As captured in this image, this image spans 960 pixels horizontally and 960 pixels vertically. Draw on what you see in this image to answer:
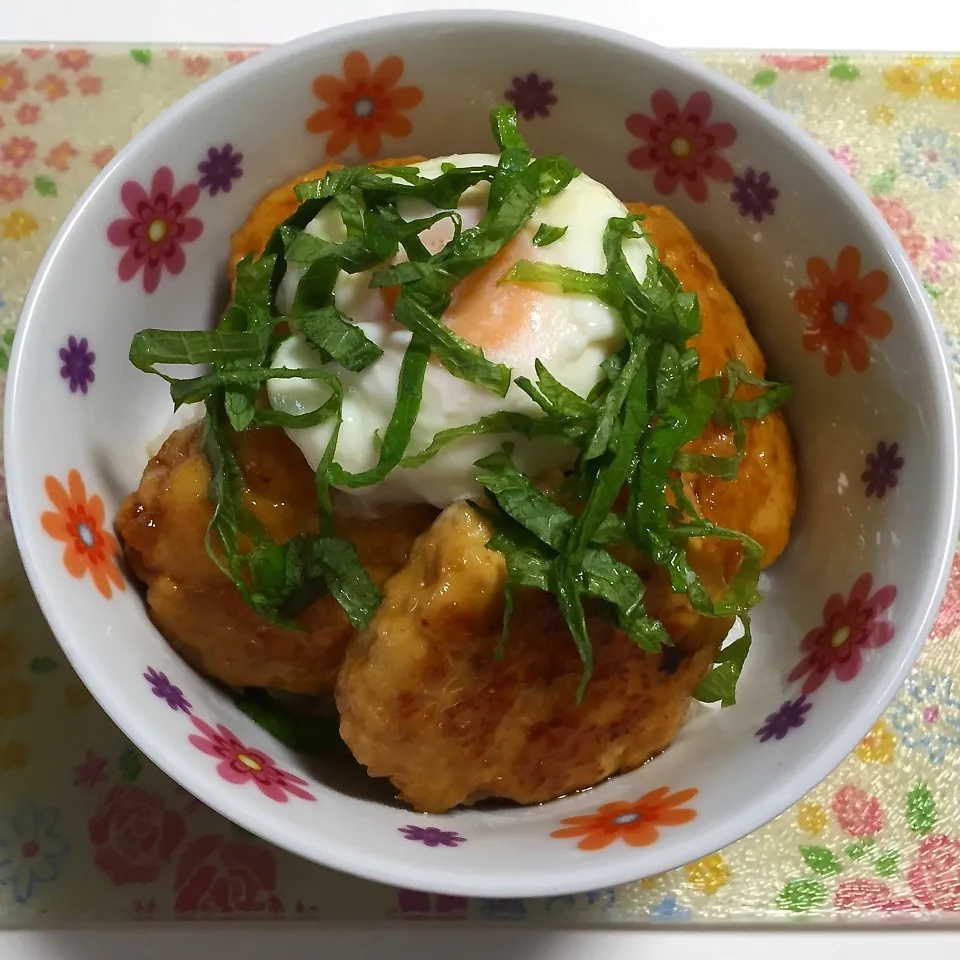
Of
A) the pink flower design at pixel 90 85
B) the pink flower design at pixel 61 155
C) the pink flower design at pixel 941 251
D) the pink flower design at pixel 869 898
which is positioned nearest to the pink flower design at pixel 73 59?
the pink flower design at pixel 90 85

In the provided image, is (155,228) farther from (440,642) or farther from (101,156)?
(440,642)

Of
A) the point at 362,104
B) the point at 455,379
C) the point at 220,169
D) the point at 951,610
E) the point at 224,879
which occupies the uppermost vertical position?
the point at 362,104

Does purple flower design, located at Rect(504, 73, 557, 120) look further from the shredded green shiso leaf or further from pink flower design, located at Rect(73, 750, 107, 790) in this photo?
pink flower design, located at Rect(73, 750, 107, 790)

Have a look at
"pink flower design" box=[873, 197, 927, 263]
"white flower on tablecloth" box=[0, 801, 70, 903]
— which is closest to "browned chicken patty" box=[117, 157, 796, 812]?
"white flower on tablecloth" box=[0, 801, 70, 903]

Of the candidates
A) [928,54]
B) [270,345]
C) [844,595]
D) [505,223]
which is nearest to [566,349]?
[505,223]

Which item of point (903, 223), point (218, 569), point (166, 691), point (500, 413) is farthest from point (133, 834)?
point (903, 223)

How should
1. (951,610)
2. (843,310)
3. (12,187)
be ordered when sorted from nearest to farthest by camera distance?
(843,310) < (951,610) < (12,187)

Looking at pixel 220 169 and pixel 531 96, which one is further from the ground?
pixel 531 96
